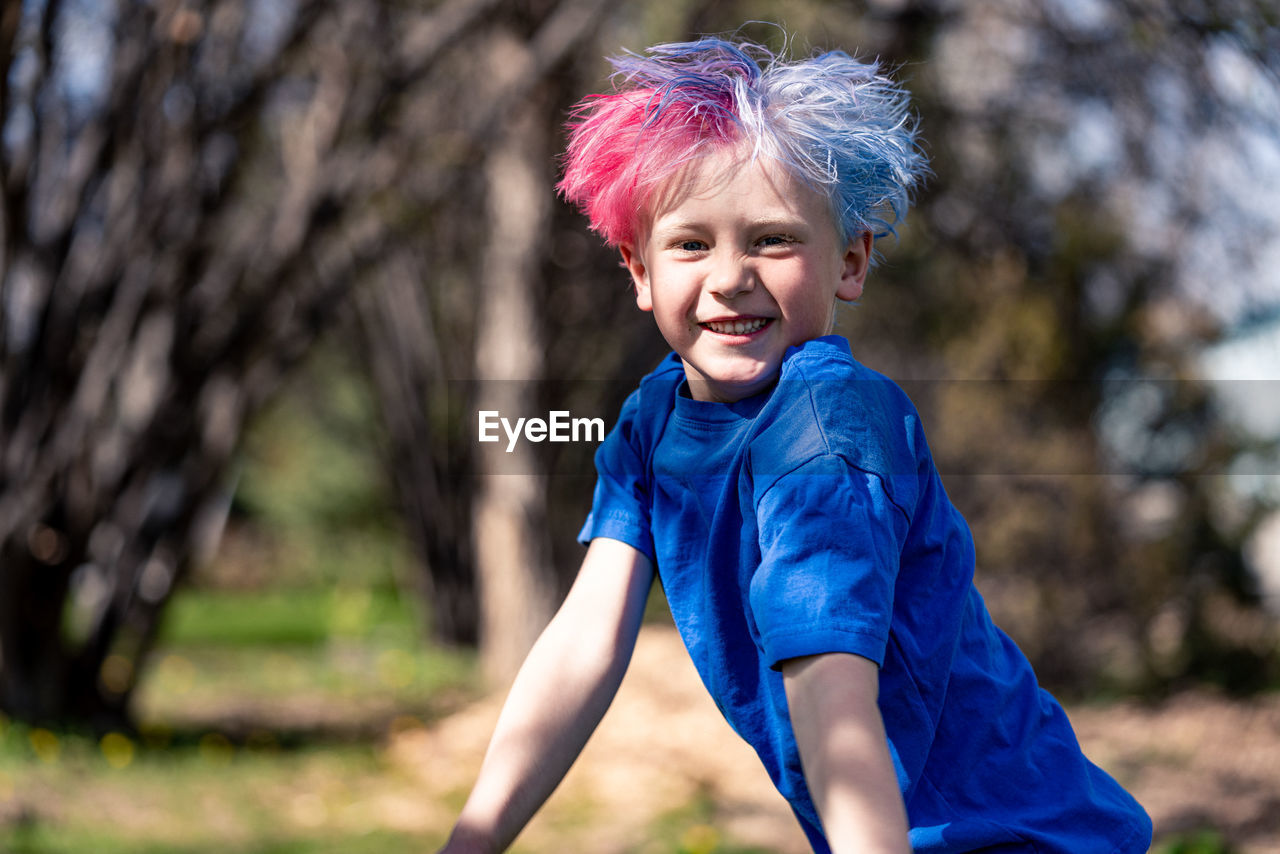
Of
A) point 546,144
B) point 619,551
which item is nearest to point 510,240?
point 546,144

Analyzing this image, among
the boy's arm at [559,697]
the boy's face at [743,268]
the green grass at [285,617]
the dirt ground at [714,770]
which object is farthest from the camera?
the green grass at [285,617]

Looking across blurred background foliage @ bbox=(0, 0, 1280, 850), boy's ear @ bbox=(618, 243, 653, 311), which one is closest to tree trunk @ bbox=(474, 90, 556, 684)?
blurred background foliage @ bbox=(0, 0, 1280, 850)

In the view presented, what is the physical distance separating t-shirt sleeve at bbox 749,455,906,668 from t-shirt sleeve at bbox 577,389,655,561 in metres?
0.40

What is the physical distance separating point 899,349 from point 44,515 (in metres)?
6.53

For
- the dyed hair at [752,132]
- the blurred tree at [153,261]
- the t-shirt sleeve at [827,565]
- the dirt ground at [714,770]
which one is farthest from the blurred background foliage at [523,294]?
the t-shirt sleeve at [827,565]

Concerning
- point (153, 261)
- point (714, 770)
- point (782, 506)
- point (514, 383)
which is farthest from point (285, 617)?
point (782, 506)

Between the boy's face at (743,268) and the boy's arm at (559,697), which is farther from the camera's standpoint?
the boy's arm at (559,697)

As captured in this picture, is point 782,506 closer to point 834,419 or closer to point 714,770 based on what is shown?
point 834,419

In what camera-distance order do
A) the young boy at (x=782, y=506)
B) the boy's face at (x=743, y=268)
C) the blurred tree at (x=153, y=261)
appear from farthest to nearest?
1. the blurred tree at (x=153, y=261)
2. the boy's face at (x=743, y=268)
3. the young boy at (x=782, y=506)

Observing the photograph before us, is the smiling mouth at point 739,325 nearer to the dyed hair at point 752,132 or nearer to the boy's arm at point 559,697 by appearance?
the dyed hair at point 752,132

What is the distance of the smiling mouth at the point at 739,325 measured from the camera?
147 centimetres

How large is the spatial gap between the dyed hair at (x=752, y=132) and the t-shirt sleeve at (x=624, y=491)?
286mm

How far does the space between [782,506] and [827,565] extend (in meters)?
0.09

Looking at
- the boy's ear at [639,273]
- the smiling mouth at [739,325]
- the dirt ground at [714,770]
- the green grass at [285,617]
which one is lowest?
the green grass at [285,617]
